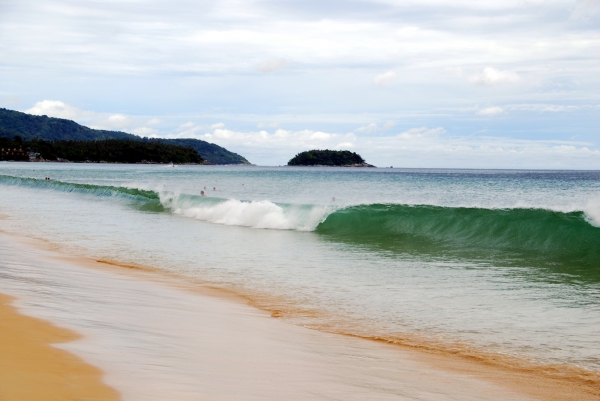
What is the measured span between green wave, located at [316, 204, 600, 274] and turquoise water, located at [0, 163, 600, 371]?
0.14 feet

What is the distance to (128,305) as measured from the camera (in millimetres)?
7609

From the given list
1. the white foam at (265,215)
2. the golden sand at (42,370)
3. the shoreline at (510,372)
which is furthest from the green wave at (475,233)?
the golden sand at (42,370)

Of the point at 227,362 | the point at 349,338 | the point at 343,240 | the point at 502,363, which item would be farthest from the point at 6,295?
the point at 343,240

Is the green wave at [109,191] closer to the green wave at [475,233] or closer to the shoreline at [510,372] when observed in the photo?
the green wave at [475,233]

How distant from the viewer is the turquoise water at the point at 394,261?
744 cm

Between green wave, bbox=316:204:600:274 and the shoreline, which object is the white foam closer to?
green wave, bbox=316:204:600:274

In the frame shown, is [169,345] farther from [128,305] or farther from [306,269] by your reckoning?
[306,269]

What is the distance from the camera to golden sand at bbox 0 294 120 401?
3.86 meters

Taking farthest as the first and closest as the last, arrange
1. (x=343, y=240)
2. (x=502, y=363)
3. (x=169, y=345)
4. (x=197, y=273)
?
1. (x=343, y=240)
2. (x=197, y=273)
3. (x=502, y=363)
4. (x=169, y=345)

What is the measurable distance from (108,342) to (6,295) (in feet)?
8.34

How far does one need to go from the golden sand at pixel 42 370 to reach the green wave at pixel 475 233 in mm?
10653

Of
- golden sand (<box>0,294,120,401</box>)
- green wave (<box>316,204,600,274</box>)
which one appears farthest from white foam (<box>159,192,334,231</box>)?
golden sand (<box>0,294,120,401</box>)

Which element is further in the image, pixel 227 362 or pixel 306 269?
A: pixel 306 269

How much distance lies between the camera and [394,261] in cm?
1334
